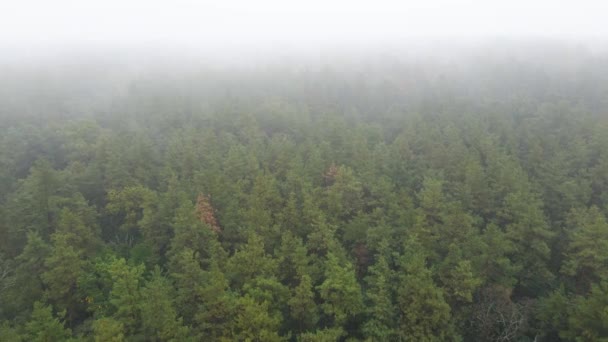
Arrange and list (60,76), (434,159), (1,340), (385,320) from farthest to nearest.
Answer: (60,76) < (434,159) < (385,320) < (1,340)

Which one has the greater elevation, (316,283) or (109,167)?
(109,167)

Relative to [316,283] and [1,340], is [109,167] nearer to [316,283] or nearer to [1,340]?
[1,340]

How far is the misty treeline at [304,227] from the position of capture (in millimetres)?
23062

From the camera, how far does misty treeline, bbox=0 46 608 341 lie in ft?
75.7

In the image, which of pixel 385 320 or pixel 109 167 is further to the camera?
pixel 109 167

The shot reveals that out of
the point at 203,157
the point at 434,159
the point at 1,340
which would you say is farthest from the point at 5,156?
the point at 434,159

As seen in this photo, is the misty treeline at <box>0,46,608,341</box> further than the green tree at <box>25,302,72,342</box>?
Yes

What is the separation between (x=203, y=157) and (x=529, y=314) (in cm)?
3495

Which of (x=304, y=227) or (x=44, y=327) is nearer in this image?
(x=44, y=327)

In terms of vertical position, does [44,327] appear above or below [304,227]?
above

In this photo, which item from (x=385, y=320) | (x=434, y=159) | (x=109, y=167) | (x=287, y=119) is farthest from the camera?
(x=287, y=119)

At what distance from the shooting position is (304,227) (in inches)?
1254

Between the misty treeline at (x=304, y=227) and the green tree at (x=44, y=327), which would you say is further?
the misty treeline at (x=304, y=227)

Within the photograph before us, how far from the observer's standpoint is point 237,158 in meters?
40.3
